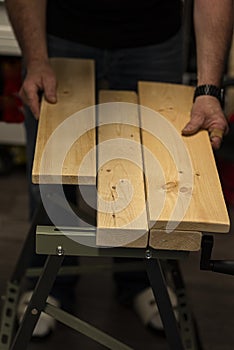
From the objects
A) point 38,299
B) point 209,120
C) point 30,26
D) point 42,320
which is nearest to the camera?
point 38,299

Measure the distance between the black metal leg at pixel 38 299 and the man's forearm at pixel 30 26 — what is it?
534mm

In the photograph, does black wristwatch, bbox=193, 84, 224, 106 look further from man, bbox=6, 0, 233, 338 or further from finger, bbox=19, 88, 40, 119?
finger, bbox=19, 88, 40, 119

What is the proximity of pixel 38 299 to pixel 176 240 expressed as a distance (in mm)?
357

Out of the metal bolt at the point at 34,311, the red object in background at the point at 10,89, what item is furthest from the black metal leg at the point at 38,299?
the red object in background at the point at 10,89

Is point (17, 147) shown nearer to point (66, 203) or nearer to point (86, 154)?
point (66, 203)

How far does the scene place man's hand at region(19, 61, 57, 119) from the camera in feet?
5.07

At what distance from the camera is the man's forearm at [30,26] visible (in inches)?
64.1

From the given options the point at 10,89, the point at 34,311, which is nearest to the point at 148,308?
the point at 34,311

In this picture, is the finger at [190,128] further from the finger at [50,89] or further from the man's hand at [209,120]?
the finger at [50,89]

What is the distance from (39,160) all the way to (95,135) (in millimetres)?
164

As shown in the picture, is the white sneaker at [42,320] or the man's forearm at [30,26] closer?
the man's forearm at [30,26]

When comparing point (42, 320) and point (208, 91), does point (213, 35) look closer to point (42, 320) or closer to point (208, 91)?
point (208, 91)

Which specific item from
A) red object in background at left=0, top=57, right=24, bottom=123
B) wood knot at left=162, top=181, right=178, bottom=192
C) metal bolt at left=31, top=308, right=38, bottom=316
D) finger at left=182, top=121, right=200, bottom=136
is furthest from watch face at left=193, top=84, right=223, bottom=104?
red object in background at left=0, top=57, right=24, bottom=123

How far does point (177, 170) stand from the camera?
1.30 meters
